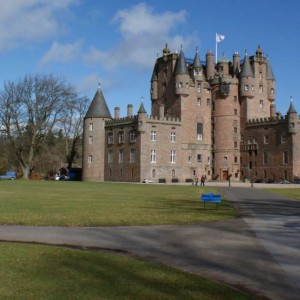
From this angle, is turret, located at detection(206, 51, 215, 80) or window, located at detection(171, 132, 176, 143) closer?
window, located at detection(171, 132, 176, 143)

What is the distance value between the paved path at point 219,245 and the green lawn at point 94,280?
28.1 inches

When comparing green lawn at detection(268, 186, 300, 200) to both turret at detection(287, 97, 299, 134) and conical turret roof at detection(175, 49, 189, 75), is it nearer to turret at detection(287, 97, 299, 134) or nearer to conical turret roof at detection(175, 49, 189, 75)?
turret at detection(287, 97, 299, 134)

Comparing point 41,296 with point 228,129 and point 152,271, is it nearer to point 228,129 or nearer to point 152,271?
point 152,271

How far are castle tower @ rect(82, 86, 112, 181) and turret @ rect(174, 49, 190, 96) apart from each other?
14390 millimetres

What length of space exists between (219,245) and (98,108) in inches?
3009

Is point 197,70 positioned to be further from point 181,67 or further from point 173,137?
point 173,137

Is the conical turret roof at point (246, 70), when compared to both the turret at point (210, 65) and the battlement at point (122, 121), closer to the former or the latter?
the turret at point (210, 65)

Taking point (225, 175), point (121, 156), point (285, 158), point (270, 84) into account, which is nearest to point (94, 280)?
point (285, 158)

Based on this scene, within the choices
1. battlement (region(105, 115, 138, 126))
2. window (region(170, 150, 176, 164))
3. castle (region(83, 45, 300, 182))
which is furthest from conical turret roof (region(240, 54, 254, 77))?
battlement (region(105, 115, 138, 126))

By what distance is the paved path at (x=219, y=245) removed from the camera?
29.4 ft

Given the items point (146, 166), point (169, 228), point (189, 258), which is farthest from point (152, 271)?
point (146, 166)

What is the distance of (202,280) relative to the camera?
8.59 meters

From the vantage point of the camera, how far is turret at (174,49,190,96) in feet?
277

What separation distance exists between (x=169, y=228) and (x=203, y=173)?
70104mm
